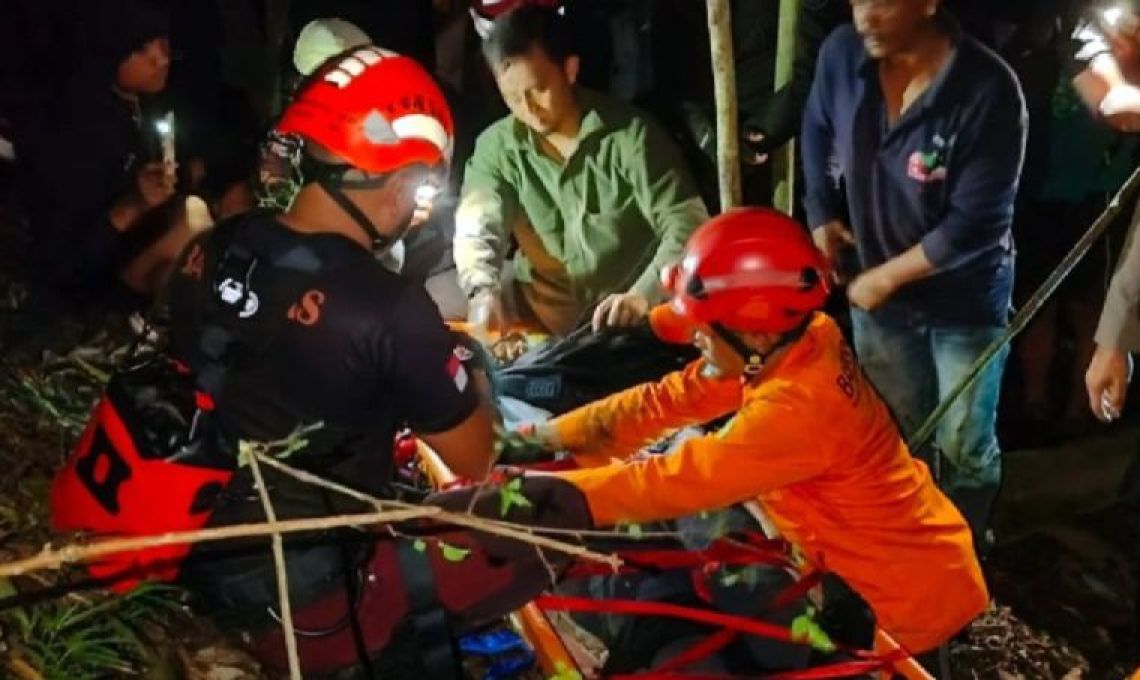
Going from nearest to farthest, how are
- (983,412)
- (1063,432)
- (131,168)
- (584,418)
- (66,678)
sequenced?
1. (66,678)
2. (584,418)
3. (983,412)
4. (131,168)
5. (1063,432)

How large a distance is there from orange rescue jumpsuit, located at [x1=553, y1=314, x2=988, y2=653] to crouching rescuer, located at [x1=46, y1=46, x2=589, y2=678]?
0.32m

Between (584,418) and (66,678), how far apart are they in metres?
1.65

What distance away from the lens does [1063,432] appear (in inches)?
244

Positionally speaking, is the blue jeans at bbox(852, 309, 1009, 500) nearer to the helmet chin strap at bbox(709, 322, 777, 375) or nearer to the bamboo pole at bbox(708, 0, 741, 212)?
the bamboo pole at bbox(708, 0, 741, 212)

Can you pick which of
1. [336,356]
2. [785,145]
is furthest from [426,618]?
[785,145]

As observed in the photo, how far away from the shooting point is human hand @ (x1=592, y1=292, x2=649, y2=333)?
14.5 ft

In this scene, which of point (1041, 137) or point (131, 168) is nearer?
point (1041, 137)

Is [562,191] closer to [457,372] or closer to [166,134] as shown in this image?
[166,134]

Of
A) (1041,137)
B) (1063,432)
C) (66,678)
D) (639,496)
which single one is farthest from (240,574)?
(1063,432)

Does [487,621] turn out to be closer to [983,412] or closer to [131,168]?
[983,412]

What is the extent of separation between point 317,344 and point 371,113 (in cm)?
60

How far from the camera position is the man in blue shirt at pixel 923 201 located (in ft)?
13.8

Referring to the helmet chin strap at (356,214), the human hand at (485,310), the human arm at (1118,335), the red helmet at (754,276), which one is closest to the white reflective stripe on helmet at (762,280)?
the red helmet at (754,276)

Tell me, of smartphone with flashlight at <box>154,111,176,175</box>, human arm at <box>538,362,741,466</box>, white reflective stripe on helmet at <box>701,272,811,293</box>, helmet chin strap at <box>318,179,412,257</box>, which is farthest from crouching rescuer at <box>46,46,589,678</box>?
smartphone with flashlight at <box>154,111,176,175</box>
